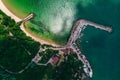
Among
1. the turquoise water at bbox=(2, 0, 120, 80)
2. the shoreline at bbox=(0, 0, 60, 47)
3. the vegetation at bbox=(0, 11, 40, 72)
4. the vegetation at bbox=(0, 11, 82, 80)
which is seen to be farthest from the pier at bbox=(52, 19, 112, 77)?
the vegetation at bbox=(0, 11, 40, 72)

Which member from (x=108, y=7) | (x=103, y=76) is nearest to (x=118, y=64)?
(x=103, y=76)

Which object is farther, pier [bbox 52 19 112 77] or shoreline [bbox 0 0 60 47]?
shoreline [bbox 0 0 60 47]

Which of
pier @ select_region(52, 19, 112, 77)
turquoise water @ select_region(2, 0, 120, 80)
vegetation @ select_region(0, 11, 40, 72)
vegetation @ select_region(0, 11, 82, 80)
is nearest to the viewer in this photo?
vegetation @ select_region(0, 11, 40, 72)

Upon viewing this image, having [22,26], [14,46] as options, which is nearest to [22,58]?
[14,46]

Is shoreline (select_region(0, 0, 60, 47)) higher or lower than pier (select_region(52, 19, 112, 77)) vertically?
higher

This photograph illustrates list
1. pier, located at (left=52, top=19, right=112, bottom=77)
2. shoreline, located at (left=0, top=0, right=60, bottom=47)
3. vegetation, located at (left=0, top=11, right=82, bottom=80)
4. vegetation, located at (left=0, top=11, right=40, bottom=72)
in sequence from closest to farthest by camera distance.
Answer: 1. vegetation, located at (left=0, top=11, right=40, bottom=72)
2. vegetation, located at (left=0, top=11, right=82, bottom=80)
3. pier, located at (left=52, top=19, right=112, bottom=77)
4. shoreline, located at (left=0, top=0, right=60, bottom=47)

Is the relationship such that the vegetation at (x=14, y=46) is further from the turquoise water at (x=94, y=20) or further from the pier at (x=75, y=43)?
the pier at (x=75, y=43)

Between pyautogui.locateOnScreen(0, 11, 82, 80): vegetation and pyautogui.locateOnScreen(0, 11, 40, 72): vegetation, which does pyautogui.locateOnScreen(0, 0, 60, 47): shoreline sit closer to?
pyautogui.locateOnScreen(0, 11, 82, 80): vegetation

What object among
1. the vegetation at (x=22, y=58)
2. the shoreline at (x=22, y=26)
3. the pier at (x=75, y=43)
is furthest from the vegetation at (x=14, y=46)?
the pier at (x=75, y=43)

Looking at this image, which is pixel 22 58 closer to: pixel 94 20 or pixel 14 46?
pixel 14 46

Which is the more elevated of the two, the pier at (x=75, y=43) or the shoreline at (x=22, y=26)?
the shoreline at (x=22, y=26)
